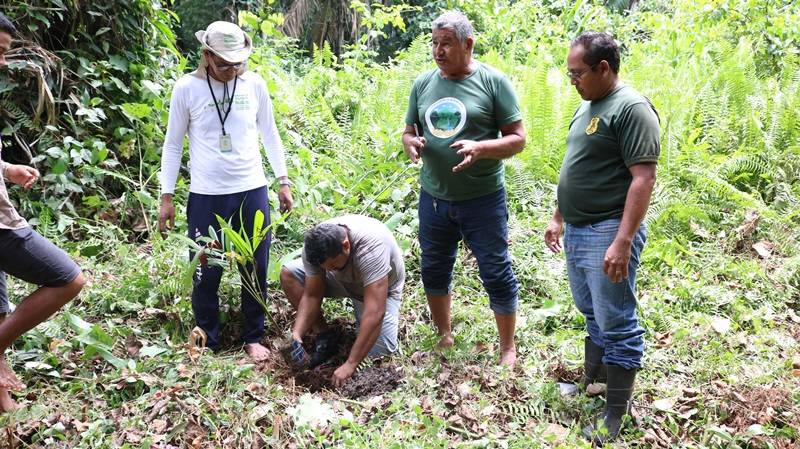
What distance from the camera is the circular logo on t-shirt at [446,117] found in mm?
3107

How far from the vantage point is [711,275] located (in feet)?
14.4

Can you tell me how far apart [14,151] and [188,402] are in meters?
2.85

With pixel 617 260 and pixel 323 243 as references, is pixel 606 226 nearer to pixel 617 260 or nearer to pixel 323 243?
pixel 617 260

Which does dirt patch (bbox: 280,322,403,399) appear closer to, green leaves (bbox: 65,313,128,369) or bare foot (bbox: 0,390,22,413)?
green leaves (bbox: 65,313,128,369)

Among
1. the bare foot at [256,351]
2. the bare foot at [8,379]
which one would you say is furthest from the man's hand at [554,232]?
the bare foot at [8,379]

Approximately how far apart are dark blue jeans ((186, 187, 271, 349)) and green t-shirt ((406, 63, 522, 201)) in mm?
981

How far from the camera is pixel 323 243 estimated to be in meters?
3.17

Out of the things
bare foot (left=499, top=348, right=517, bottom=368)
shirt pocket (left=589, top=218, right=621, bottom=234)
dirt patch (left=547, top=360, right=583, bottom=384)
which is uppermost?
shirt pocket (left=589, top=218, right=621, bottom=234)

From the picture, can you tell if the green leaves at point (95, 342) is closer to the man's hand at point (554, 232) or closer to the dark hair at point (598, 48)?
the man's hand at point (554, 232)

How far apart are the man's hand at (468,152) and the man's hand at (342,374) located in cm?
116

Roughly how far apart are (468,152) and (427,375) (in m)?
1.22

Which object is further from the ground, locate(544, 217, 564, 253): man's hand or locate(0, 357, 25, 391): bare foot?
locate(544, 217, 564, 253): man's hand

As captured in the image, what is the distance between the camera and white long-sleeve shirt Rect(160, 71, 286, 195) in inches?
130

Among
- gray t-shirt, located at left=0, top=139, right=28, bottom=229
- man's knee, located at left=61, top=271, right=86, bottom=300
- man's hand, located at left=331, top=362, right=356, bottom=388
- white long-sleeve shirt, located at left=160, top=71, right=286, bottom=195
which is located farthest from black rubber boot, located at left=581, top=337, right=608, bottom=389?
gray t-shirt, located at left=0, top=139, right=28, bottom=229
